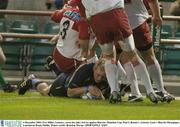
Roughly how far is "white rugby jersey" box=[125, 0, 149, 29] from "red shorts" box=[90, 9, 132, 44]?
60cm

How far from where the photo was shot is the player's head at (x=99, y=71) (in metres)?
11.8

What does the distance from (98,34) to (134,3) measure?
85cm

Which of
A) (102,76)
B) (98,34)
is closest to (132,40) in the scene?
(98,34)

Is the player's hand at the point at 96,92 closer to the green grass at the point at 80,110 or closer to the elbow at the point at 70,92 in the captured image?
the green grass at the point at 80,110

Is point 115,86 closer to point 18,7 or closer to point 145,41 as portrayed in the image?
point 145,41

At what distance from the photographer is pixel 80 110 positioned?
9.75 meters

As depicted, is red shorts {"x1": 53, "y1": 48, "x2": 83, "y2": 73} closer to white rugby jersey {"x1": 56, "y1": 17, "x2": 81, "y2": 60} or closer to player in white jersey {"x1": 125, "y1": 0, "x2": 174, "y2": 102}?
white rugby jersey {"x1": 56, "y1": 17, "x2": 81, "y2": 60}

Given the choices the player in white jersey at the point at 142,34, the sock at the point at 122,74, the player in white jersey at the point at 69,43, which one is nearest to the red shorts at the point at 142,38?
the player in white jersey at the point at 142,34

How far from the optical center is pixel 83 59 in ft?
42.0

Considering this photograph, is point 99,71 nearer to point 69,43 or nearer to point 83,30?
point 83,30

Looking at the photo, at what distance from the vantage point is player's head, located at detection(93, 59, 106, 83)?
1180 cm

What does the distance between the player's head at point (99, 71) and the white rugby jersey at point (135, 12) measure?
0.78m

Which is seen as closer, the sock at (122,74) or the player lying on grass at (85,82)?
the player lying on grass at (85,82)

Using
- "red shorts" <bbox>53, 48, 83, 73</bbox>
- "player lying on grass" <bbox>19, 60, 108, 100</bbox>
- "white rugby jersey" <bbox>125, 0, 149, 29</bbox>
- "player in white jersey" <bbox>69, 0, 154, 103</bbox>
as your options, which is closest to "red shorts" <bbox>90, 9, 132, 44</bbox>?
"player in white jersey" <bbox>69, 0, 154, 103</bbox>
